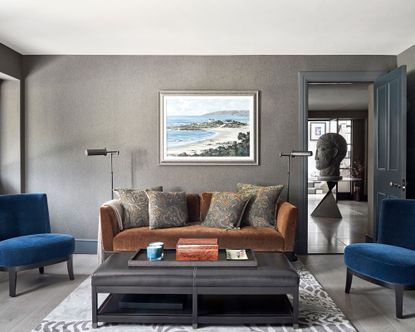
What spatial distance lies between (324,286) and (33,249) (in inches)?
106

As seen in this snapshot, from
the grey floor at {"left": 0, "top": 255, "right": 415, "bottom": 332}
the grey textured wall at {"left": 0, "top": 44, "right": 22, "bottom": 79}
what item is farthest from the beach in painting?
the grey textured wall at {"left": 0, "top": 44, "right": 22, "bottom": 79}

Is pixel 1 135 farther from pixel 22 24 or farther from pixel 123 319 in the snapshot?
pixel 123 319

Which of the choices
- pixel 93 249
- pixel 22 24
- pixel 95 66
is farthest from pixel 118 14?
pixel 93 249

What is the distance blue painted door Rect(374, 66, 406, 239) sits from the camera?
3863mm

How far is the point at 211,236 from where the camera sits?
12.0 ft

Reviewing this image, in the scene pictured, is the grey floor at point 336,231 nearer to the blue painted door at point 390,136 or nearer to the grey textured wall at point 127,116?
the blue painted door at point 390,136

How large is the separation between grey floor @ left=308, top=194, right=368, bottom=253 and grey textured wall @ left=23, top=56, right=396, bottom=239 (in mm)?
954

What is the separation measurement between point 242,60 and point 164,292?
3.14 m

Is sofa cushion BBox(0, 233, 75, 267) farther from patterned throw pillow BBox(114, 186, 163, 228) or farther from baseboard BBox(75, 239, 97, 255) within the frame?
baseboard BBox(75, 239, 97, 255)

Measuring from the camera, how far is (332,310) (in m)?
2.82

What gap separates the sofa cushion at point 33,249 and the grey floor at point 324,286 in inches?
11.3

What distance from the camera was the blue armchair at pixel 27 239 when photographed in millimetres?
3145

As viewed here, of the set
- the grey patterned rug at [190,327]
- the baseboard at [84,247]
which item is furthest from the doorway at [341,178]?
the baseboard at [84,247]

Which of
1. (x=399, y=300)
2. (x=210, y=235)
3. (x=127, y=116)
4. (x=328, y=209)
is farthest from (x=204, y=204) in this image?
(x=328, y=209)
